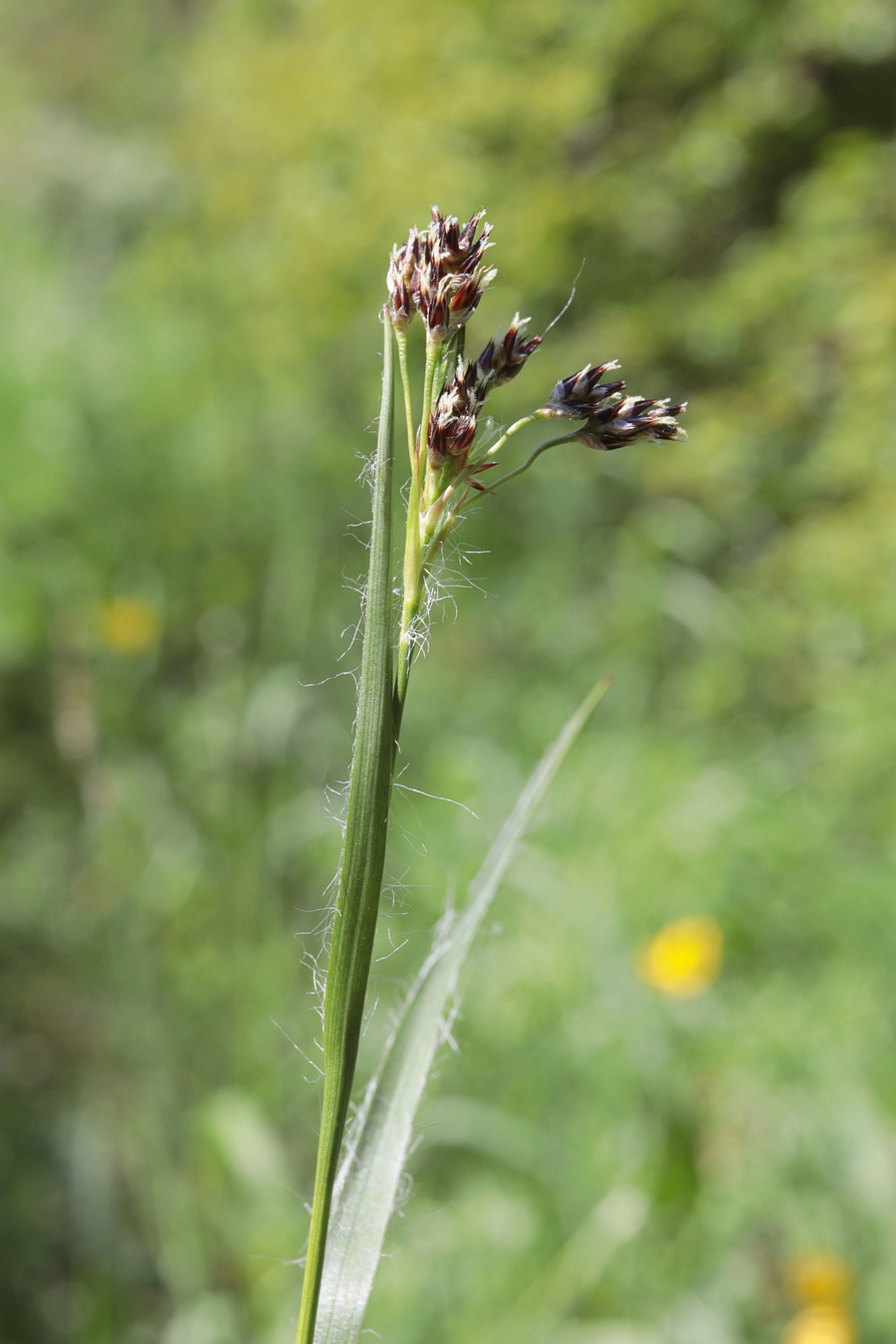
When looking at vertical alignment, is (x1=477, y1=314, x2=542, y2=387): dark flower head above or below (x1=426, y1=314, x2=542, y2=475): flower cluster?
above

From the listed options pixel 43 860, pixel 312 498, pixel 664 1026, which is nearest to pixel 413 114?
pixel 312 498

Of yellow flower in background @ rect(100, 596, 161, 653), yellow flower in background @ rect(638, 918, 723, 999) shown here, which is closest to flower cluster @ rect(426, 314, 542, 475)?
yellow flower in background @ rect(638, 918, 723, 999)

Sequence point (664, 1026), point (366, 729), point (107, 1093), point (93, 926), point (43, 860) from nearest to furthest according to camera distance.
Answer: point (366, 729), point (664, 1026), point (107, 1093), point (93, 926), point (43, 860)

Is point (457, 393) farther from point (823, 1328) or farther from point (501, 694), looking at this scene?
point (501, 694)

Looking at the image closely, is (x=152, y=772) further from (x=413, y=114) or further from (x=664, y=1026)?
(x=413, y=114)

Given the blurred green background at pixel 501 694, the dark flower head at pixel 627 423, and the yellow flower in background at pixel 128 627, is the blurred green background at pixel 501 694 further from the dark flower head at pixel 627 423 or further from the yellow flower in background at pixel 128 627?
the dark flower head at pixel 627 423

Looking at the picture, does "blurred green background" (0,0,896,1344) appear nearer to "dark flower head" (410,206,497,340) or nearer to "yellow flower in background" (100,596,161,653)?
"yellow flower in background" (100,596,161,653)

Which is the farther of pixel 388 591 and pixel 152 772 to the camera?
pixel 152 772

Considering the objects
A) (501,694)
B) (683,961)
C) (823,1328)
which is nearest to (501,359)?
(823,1328)

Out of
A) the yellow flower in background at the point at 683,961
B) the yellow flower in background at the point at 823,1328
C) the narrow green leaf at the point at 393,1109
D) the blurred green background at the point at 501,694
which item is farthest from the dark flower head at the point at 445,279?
the yellow flower in background at the point at 683,961
